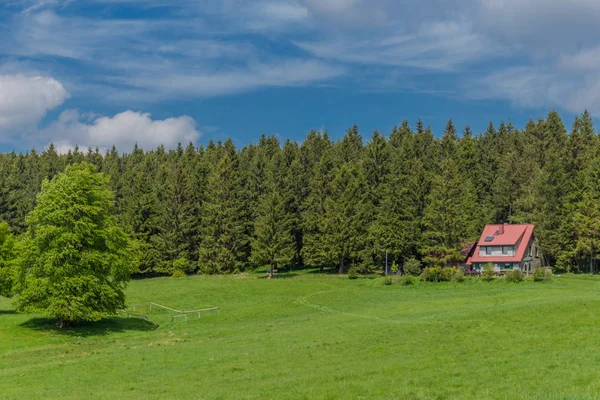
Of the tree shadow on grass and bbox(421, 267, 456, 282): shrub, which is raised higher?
bbox(421, 267, 456, 282): shrub

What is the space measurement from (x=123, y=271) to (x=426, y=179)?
6023 cm

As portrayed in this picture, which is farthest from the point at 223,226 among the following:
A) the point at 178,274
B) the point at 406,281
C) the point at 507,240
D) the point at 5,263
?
the point at 507,240

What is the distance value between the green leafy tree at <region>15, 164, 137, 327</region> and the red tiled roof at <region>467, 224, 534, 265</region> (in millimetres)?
61111

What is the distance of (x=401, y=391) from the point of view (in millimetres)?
19609

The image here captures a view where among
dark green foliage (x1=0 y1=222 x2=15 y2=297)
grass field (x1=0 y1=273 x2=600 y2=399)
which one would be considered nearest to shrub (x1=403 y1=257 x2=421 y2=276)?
grass field (x1=0 y1=273 x2=600 y2=399)

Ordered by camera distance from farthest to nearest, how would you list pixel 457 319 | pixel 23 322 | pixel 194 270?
pixel 194 270 < pixel 23 322 < pixel 457 319

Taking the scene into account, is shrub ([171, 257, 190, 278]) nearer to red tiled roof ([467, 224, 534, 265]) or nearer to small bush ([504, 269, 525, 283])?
red tiled roof ([467, 224, 534, 265])

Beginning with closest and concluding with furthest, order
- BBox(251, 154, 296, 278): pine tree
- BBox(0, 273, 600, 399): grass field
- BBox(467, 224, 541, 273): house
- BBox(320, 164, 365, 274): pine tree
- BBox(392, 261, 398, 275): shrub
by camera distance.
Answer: BBox(0, 273, 600, 399): grass field, BBox(467, 224, 541, 273): house, BBox(392, 261, 398, 275): shrub, BBox(320, 164, 365, 274): pine tree, BBox(251, 154, 296, 278): pine tree

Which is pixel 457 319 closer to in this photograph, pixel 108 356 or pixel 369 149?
pixel 108 356

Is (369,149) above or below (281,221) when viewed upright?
above

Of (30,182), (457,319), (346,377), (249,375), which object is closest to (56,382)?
(249,375)

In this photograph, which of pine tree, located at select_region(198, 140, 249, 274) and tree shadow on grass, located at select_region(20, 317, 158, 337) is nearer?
tree shadow on grass, located at select_region(20, 317, 158, 337)

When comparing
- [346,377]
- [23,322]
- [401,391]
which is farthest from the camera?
[23,322]

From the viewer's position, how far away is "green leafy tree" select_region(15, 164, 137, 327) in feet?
150
